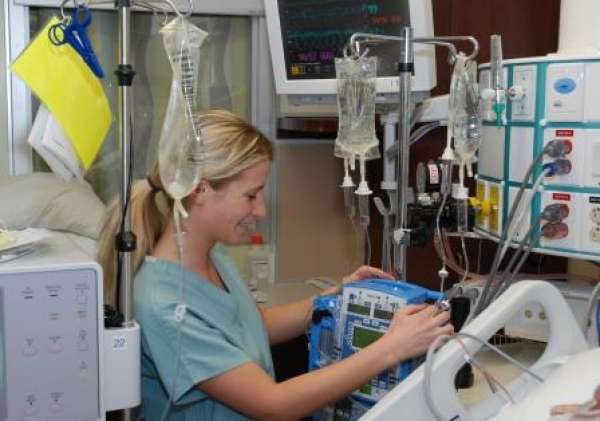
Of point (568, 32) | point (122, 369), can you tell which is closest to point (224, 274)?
point (122, 369)

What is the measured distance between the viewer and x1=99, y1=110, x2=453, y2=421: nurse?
4.55 ft

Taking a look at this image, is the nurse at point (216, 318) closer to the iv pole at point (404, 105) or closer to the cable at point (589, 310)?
the iv pole at point (404, 105)

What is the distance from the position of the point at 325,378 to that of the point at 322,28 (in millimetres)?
1143

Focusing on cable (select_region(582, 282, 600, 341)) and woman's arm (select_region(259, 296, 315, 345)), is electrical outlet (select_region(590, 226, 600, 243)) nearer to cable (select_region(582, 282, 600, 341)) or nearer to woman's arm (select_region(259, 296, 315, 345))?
cable (select_region(582, 282, 600, 341))

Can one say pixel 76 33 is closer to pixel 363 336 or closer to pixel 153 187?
pixel 153 187

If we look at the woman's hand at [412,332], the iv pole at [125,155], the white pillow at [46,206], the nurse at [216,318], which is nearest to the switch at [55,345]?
the iv pole at [125,155]

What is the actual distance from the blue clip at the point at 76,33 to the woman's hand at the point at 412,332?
72 centimetres

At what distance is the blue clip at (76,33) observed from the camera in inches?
48.5

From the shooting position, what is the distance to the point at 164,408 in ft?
4.98

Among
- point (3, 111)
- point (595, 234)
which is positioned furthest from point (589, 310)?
point (3, 111)

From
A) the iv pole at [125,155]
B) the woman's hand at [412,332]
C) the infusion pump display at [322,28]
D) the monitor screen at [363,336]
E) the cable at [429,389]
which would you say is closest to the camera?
the cable at [429,389]

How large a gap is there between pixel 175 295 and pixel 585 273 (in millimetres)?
1364

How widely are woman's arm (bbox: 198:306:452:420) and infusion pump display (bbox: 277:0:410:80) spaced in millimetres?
903

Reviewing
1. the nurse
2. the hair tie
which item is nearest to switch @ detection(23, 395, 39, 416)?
the nurse
